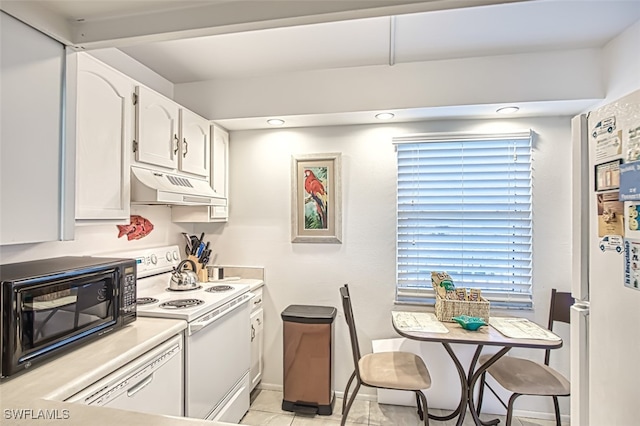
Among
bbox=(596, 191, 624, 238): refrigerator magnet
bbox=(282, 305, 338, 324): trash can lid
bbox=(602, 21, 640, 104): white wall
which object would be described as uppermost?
bbox=(602, 21, 640, 104): white wall

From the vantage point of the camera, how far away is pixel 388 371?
7.09ft

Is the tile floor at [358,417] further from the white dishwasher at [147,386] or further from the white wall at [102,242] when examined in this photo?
the white wall at [102,242]

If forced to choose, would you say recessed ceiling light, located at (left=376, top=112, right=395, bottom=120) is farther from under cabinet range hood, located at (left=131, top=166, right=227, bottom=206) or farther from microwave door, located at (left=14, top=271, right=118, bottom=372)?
microwave door, located at (left=14, top=271, right=118, bottom=372)

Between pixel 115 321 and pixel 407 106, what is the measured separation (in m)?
2.21

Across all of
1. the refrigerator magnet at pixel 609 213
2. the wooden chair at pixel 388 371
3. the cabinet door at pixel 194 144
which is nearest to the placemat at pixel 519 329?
the wooden chair at pixel 388 371

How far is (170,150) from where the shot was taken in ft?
7.10

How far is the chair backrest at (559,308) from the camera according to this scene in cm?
237

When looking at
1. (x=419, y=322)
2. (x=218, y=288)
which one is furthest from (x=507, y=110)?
Answer: (x=218, y=288)

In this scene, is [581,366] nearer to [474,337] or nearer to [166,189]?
[474,337]

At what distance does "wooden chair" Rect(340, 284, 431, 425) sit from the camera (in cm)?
202

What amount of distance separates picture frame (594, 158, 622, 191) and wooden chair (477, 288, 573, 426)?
4.81ft

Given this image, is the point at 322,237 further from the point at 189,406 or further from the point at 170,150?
the point at 189,406

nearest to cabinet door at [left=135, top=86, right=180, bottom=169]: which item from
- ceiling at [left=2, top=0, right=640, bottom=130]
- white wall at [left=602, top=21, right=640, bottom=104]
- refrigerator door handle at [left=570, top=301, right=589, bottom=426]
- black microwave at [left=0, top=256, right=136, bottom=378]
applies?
ceiling at [left=2, top=0, right=640, bottom=130]

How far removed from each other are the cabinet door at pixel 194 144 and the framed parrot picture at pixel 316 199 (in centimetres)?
73
